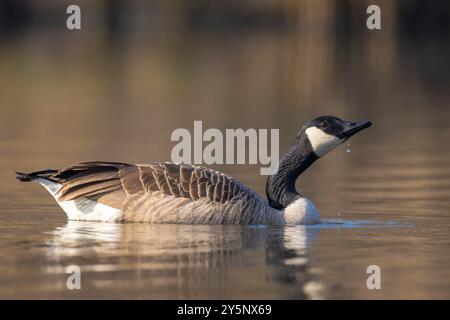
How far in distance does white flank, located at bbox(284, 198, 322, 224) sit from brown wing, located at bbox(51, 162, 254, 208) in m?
0.68

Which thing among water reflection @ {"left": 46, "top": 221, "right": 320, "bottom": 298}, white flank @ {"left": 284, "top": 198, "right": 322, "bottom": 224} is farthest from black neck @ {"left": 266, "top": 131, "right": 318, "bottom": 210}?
water reflection @ {"left": 46, "top": 221, "right": 320, "bottom": 298}

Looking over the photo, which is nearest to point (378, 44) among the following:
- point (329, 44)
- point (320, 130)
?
point (329, 44)

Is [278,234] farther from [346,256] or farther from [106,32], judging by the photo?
[106,32]

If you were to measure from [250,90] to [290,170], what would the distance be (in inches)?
840

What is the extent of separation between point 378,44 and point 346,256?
51.7m

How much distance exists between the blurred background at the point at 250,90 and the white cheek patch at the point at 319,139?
0.93m

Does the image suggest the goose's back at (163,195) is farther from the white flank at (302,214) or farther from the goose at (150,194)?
the white flank at (302,214)

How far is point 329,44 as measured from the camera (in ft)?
199

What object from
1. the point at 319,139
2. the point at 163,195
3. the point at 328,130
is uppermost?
the point at 328,130

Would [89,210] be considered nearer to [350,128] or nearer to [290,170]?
[290,170]

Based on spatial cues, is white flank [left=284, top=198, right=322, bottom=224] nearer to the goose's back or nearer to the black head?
the goose's back

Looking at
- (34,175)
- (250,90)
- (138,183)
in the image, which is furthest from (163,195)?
(250,90)

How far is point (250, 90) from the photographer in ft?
119

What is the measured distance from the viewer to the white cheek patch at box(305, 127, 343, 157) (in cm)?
1501
